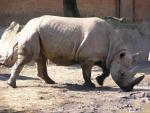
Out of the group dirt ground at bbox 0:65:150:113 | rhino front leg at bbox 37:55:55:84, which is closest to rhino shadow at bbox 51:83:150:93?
dirt ground at bbox 0:65:150:113

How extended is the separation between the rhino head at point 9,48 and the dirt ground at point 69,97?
1.31 m

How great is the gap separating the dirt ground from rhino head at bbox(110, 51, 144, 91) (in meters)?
0.19

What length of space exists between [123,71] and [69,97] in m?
1.71

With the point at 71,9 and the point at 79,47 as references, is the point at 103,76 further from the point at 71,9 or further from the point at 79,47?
the point at 71,9

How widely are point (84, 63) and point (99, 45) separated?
0.53 m

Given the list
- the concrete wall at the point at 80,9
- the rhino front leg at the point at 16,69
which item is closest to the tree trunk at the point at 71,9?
the concrete wall at the point at 80,9

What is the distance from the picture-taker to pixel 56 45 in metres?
13.8

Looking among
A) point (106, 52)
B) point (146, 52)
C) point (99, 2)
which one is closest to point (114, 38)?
point (106, 52)

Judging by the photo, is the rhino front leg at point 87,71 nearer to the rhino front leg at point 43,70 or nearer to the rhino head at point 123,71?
the rhino head at point 123,71

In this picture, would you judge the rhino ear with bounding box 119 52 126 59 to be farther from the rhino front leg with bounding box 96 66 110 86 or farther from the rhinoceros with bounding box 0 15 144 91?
the rhino front leg with bounding box 96 66 110 86

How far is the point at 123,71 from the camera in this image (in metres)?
13.7

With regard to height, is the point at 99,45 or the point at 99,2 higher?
the point at 99,45

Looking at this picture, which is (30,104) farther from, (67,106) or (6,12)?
(6,12)

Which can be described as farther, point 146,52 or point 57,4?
point 57,4
